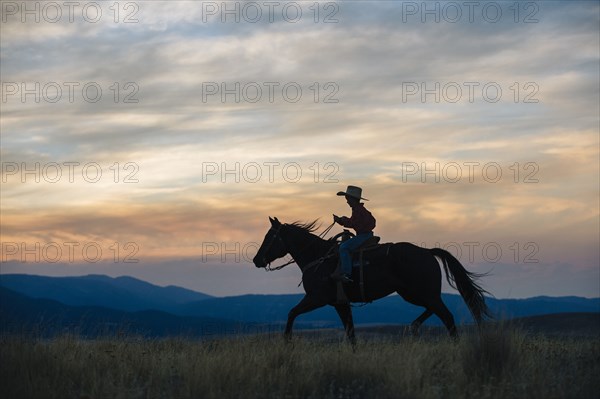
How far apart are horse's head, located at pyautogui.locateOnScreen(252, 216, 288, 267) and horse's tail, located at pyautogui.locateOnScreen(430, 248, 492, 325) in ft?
11.6

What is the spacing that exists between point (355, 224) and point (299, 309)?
7.34ft

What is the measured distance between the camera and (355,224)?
1595 centimetres

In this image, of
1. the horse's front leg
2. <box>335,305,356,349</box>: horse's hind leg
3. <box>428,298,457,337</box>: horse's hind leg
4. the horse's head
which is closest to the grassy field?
the horse's front leg

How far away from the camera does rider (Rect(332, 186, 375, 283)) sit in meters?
15.9

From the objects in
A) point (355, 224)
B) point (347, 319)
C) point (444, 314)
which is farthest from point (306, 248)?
point (444, 314)

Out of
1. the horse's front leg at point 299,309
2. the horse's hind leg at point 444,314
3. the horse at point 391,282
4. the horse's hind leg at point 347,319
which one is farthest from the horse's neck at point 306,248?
the horse's hind leg at point 444,314

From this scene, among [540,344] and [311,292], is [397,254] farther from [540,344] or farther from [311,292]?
[540,344]

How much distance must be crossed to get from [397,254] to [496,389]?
6.40 m

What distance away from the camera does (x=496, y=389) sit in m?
10.0

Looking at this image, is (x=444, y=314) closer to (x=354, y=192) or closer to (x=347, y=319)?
(x=347, y=319)

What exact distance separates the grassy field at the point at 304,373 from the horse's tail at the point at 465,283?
3623 mm

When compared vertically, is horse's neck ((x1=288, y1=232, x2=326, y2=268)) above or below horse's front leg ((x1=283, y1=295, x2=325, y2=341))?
above

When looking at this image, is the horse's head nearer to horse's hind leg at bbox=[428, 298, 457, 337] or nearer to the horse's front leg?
the horse's front leg

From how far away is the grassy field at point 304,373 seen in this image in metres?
9.91
